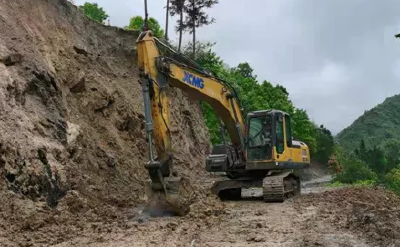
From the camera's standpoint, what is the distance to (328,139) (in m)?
56.9

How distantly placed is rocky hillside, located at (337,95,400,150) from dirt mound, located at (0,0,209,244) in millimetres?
85012

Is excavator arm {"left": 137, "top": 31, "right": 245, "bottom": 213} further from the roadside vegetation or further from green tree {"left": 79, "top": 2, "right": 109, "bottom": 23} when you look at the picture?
green tree {"left": 79, "top": 2, "right": 109, "bottom": 23}

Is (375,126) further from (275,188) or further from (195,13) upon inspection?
(275,188)

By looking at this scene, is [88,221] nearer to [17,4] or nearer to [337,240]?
[337,240]

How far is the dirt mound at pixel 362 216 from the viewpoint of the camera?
7797mm

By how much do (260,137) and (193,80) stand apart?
292 cm

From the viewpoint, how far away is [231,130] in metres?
14.1

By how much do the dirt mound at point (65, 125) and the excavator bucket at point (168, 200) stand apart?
0.80 metres

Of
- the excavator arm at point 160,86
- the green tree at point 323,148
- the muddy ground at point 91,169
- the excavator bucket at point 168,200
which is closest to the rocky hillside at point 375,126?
the green tree at point 323,148

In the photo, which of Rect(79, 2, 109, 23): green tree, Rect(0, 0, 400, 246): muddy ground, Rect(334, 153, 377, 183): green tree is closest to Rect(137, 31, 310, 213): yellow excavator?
Rect(0, 0, 400, 246): muddy ground

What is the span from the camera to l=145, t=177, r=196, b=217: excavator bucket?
387 inches

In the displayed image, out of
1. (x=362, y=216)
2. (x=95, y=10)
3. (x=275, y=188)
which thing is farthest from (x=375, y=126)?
(x=362, y=216)

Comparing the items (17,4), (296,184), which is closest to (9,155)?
(17,4)

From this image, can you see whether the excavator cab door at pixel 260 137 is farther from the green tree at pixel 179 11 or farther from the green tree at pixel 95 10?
the green tree at pixel 95 10
